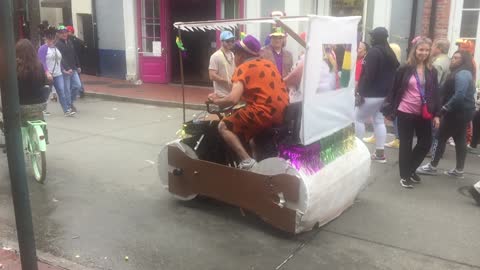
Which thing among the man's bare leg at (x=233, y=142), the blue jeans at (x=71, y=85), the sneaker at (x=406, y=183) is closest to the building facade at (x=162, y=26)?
the blue jeans at (x=71, y=85)

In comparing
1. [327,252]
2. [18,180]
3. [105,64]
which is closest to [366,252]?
[327,252]

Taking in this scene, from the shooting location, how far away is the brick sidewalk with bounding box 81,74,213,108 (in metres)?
11.6

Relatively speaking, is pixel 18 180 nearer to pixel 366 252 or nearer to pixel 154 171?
pixel 366 252

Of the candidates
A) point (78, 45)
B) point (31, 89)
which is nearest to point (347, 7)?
point (31, 89)

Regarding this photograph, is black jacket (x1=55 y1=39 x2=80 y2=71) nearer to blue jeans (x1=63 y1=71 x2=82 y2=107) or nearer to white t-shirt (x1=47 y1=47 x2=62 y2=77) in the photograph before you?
blue jeans (x1=63 y1=71 x2=82 y2=107)

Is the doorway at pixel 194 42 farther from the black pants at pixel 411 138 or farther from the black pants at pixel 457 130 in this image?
the black pants at pixel 411 138

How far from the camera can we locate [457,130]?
19.7 ft

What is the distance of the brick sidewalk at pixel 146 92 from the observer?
11617 millimetres

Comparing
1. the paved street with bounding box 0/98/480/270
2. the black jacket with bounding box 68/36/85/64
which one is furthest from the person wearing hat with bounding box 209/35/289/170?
the black jacket with bounding box 68/36/85/64

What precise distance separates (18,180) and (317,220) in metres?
2.47

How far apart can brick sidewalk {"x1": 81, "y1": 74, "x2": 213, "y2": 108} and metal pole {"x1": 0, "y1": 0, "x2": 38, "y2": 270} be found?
305 inches

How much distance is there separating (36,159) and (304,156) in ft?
11.2

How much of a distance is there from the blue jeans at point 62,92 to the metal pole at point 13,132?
6984mm

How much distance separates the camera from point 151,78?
576 inches
